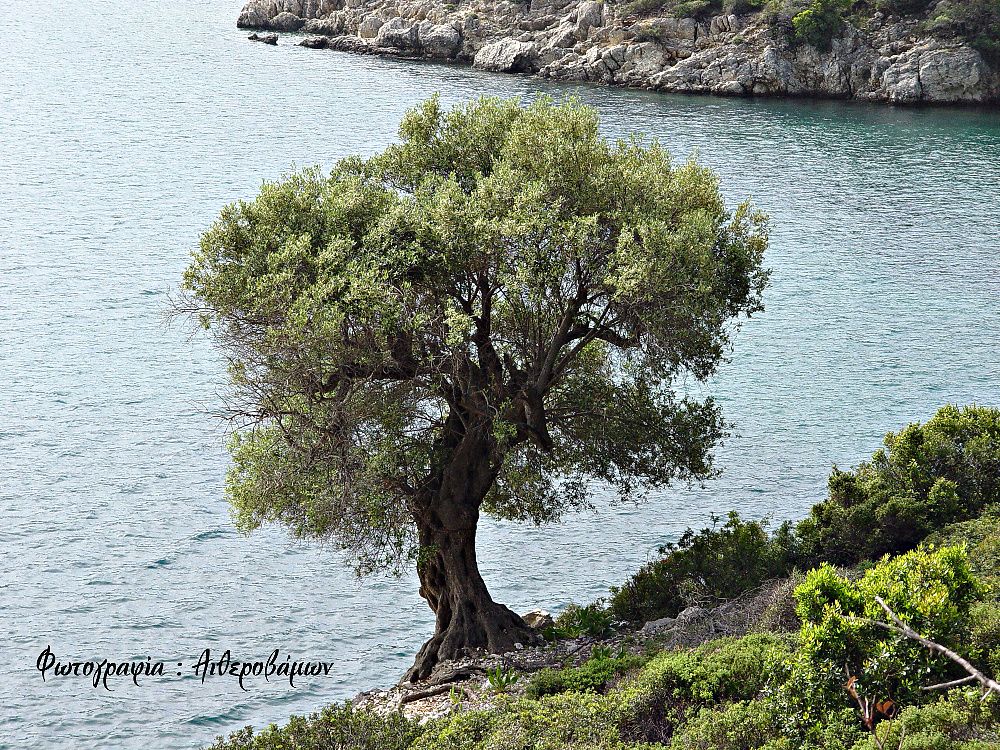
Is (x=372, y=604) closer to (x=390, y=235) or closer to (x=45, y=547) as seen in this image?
(x=45, y=547)

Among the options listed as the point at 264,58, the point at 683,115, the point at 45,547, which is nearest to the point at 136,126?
the point at 264,58

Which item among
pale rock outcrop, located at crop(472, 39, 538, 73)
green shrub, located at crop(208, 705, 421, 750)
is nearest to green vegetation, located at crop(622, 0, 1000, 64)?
pale rock outcrop, located at crop(472, 39, 538, 73)

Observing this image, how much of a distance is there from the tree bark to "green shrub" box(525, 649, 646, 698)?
4292 millimetres

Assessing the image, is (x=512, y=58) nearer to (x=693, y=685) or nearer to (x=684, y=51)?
(x=684, y=51)

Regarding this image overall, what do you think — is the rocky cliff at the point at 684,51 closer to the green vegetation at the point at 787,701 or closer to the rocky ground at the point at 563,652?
the rocky ground at the point at 563,652

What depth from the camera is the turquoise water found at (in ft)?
102

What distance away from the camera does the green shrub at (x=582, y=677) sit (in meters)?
22.1

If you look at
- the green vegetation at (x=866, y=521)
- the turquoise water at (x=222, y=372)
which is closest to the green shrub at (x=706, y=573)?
the green vegetation at (x=866, y=521)

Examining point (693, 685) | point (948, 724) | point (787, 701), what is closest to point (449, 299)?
point (693, 685)

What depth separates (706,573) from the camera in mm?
28219

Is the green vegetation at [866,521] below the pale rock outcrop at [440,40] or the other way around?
below

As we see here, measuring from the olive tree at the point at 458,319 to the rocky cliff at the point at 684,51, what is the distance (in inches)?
3267

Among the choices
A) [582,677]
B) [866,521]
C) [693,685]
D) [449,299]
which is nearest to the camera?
[693,685]

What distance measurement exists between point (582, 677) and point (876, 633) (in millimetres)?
7643
